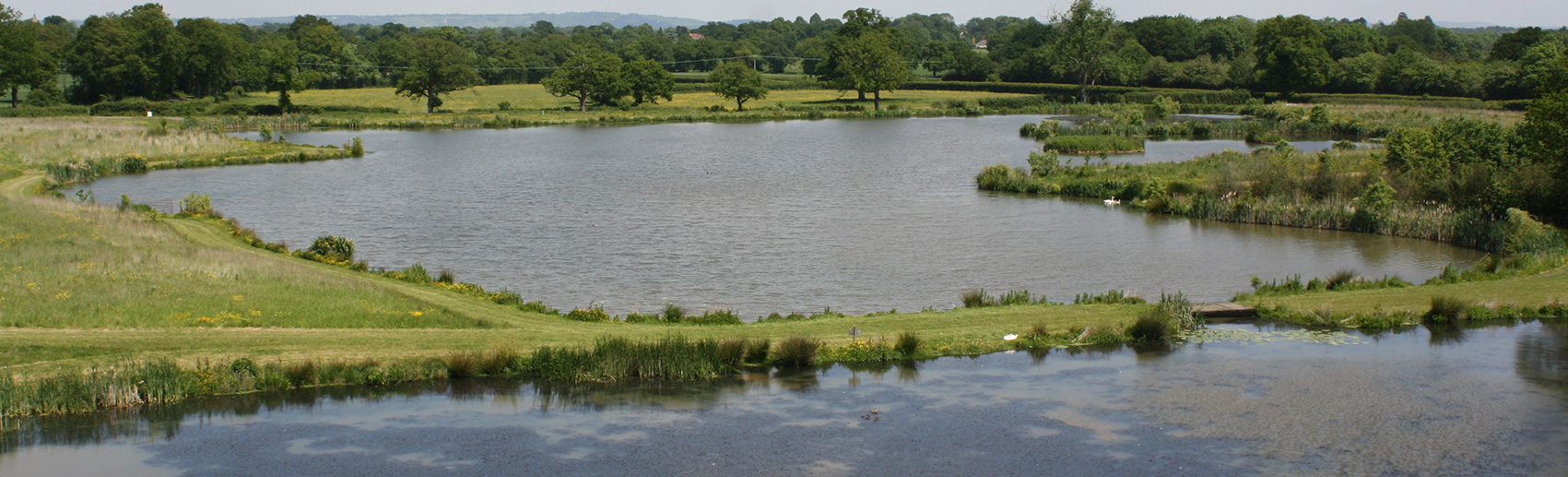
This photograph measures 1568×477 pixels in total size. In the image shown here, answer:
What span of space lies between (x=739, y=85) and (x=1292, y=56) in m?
54.3

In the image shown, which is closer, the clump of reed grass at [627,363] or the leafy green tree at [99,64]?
the clump of reed grass at [627,363]

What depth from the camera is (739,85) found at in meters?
118

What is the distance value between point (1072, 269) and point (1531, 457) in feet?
63.1

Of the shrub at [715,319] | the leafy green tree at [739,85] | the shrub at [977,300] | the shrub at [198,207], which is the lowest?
the shrub at [715,319]

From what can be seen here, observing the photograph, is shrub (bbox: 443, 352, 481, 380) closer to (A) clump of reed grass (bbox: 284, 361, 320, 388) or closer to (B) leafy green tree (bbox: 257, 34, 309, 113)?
(A) clump of reed grass (bbox: 284, 361, 320, 388)

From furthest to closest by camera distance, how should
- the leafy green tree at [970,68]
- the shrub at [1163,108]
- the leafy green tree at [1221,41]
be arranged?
the leafy green tree at [1221,41] < the leafy green tree at [970,68] < the shrub at [1163,108]

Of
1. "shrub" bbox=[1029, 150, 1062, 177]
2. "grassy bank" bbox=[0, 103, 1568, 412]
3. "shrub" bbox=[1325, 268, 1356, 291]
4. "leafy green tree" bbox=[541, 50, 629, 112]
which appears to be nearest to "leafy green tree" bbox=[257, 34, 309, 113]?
"leafy green tree" bbox=[541, 50, 629, 112]

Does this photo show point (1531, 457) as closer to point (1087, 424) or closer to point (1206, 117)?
point (1087, 424)

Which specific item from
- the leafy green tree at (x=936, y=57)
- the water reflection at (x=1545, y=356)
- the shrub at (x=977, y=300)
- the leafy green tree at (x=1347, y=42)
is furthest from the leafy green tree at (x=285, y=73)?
the leafy green tree at (x=1347, y=42)

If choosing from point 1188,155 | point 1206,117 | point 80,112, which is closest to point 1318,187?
point 1188,155

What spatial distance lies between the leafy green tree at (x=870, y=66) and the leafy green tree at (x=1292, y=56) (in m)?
37.0

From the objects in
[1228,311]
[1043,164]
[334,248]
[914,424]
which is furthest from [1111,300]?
[1043,164]

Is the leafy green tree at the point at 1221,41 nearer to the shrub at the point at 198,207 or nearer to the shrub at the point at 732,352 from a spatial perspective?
the shrub at the point at 198,207

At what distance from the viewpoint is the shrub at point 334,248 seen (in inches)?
1321
